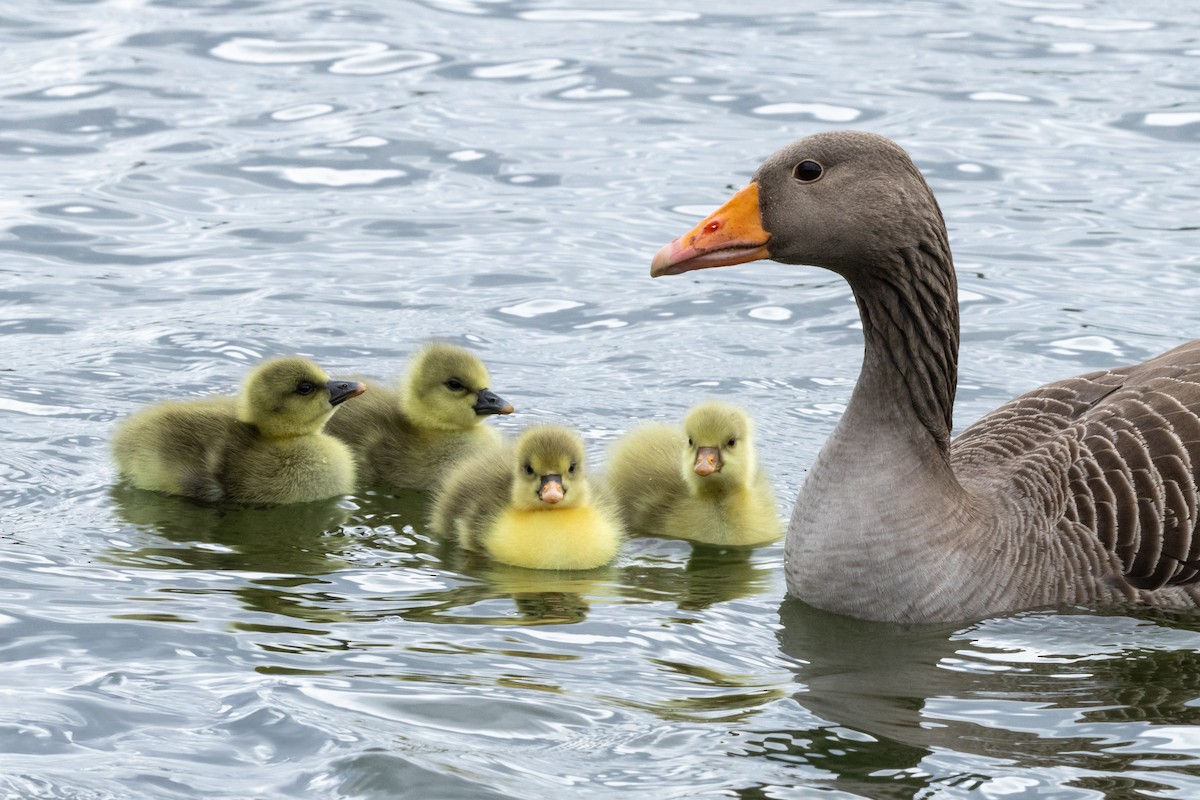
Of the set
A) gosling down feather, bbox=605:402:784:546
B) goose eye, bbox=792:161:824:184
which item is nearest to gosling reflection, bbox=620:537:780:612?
gosling down feather, bbox=605:402:784:546

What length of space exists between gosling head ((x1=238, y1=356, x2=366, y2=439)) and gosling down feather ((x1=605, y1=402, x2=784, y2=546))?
1446 millimetres

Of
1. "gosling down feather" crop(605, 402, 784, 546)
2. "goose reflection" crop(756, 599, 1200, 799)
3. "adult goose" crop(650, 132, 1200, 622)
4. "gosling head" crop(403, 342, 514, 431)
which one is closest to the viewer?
"goose reflection" crop(756, 599, 1200, 799)

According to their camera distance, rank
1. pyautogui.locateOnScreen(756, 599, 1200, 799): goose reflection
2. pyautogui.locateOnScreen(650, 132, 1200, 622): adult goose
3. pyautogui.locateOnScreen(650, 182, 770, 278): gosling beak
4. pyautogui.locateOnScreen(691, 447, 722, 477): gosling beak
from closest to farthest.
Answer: pyautogui.locateOnScreen(756, 599, 1200, 799): goose reflection → pyautogui.locateOnScreen(650, 182, 770, 278): gosling beak → pyautogui.locateOnScreen(650, 132, 1200, 622): adult goose → pyautogui.locateOnScreen(691, 447, 722, 477): gosling beak

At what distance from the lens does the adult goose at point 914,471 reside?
7.77m

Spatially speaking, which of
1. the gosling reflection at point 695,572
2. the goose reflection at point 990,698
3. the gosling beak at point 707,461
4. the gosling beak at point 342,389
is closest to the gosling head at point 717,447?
the gosling beak at point 707,461

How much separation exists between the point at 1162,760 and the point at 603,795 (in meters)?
1.97

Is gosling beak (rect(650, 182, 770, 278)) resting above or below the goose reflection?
above

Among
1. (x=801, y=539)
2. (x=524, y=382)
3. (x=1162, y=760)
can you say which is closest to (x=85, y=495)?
(x=524, y=382)

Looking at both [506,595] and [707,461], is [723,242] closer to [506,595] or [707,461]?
[707,461]

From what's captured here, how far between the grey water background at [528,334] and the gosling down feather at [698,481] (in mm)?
163

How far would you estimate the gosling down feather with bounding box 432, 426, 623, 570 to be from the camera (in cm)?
854

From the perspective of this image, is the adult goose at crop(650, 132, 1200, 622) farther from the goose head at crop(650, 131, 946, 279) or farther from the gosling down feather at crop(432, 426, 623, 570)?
the gosling down feather at crop(432, 426, 623, 570)

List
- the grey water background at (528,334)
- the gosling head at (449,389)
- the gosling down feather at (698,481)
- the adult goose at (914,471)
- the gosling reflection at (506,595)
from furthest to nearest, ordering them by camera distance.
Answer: the gosling head at (449,389) < the gosling down feather at (698,481) < the gosling reflection at (506,595) < the adult goose at (914,471) < the grey water background at (528,334)

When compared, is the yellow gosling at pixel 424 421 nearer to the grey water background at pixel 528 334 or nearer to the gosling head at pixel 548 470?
the grey water background at pixel 528 334
